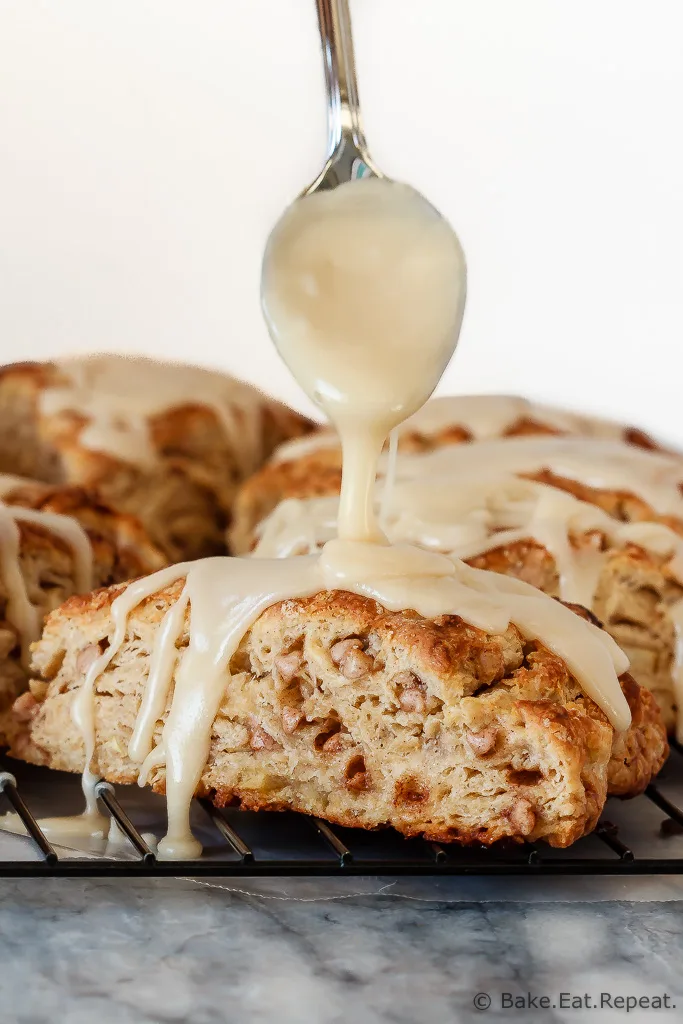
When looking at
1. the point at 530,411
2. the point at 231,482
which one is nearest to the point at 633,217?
the point at 530,411

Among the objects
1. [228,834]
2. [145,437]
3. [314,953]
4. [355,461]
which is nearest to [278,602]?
[355,461]

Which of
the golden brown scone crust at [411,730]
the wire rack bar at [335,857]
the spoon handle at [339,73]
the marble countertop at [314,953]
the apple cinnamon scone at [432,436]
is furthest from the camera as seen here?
the apple cinnamon scone at [432,436]

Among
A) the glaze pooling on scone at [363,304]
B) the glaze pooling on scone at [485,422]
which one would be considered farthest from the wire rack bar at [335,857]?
the glaze pooling on scone at [485,422]

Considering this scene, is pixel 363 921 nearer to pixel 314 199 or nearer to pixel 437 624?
pixel 437 624

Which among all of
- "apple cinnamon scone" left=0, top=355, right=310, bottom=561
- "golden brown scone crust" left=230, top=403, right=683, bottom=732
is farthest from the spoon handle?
"apple cinnamon scone" left=0, top=355, right=310, bottom=561

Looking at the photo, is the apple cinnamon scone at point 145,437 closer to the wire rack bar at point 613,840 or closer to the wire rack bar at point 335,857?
the wire rack bar at point 335,857

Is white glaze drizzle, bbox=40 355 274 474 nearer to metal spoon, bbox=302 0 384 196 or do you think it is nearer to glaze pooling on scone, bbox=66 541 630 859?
glaze pooling on scone, bbox=66 541 630 859
